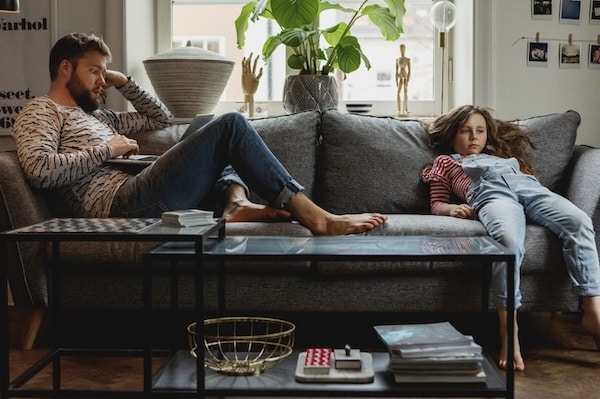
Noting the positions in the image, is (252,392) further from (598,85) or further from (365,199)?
(598,85)

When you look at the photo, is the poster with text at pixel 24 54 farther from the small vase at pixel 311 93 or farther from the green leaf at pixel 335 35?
the green leaf at pixel 335 35

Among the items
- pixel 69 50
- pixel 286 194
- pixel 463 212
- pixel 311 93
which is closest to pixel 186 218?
pixel 286 194

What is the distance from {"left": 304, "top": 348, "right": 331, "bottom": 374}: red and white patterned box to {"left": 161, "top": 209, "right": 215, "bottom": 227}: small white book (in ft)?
1.40

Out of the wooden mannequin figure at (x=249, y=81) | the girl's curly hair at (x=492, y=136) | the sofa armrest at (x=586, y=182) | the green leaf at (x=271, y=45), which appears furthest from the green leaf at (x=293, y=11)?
the sofa armrest at (x=586, y=182)

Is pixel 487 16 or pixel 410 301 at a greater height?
pixel 487 16

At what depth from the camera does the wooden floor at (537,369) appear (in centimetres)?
219

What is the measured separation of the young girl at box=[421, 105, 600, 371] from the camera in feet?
7.98

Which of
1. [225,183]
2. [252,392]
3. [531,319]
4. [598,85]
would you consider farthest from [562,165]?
[252,392]

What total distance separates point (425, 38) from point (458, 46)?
0.20 m

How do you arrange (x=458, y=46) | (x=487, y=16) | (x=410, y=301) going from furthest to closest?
(x=458, y=46) < (x=487, y=16) < (x=410, y=301)

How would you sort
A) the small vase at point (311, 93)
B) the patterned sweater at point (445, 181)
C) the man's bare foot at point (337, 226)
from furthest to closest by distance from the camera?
the small vase at point (311, 93)
the patterned sweater at point (445, 181)
the man's bare foot at point (337, 226)

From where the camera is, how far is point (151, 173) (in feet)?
8.58

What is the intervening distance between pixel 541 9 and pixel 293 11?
1.18m

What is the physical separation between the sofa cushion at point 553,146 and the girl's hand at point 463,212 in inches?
17.4
